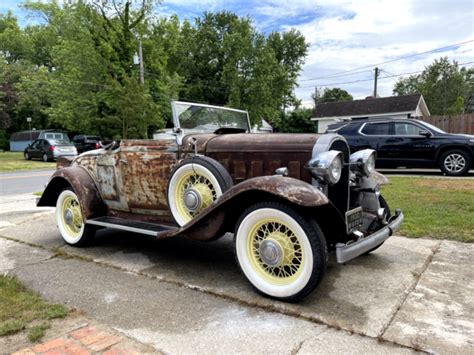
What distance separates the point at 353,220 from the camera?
3129 millimetres

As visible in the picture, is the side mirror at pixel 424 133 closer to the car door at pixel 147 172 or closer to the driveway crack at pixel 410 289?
the driveway crack at pixel 410 289


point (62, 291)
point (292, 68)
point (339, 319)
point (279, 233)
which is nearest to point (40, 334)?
point (62, 291)

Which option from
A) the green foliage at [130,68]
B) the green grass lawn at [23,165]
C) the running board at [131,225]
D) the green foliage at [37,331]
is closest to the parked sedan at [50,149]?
the green grass lawn at [23,165]

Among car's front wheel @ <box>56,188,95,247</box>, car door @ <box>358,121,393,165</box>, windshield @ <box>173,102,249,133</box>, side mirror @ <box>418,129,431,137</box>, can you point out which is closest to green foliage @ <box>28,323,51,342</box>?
car's front wheel @ <box>56,188,95,247</box>

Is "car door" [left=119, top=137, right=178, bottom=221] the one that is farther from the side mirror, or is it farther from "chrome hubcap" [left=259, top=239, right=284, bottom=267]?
the side mirror

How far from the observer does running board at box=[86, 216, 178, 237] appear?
3.66 meters

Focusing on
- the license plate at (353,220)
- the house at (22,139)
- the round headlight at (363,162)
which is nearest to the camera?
the license plate at (353,220)

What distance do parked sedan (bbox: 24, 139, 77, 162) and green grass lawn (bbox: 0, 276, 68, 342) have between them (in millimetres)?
18795

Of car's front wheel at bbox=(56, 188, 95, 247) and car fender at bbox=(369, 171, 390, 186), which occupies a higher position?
car fender at bbox=(369, 171, 390, 186)

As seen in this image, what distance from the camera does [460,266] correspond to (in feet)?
11.7

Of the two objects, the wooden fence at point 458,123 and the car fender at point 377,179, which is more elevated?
the wooden fence at point 458,123

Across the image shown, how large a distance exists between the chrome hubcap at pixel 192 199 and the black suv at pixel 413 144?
7.46 m

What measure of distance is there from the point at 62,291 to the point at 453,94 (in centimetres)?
4816

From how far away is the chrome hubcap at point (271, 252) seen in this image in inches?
112
